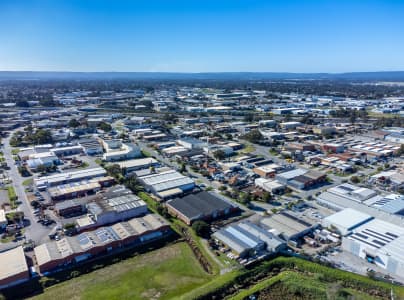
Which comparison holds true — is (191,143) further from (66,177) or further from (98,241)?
(98,241)

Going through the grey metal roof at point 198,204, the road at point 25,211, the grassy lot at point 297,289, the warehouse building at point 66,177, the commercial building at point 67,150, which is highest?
the commercial building at point 67,150

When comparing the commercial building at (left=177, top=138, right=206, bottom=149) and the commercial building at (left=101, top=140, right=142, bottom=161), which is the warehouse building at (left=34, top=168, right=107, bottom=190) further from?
the commercial building at (left=177, top=138, right=206, bottom=149)

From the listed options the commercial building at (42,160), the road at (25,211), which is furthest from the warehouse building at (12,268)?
the commercial building at (42,160)

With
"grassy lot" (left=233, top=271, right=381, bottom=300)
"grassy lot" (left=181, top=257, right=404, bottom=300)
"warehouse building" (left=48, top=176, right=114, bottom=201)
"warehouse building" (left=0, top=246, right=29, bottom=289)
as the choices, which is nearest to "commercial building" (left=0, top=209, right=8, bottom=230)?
"warehouse building" (left=48, top=176, right=114, bottom=201)

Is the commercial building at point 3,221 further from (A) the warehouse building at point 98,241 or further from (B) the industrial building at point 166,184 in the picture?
(B) the industrial building at point 166,184

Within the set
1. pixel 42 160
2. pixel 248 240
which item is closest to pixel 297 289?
pixel 248 240

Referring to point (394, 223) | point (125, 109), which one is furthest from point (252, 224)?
point (125, 109)

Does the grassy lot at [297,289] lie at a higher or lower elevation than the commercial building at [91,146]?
lower
